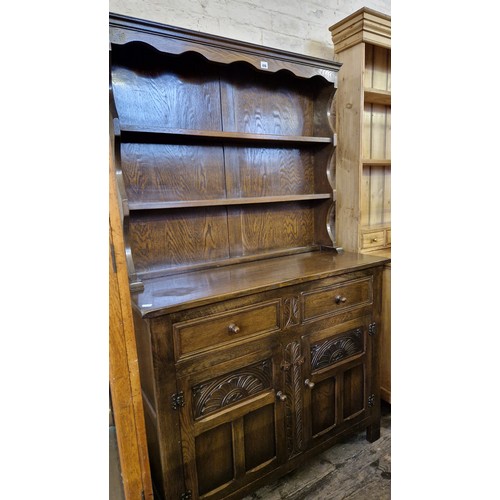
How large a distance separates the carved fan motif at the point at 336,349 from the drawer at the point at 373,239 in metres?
0.58

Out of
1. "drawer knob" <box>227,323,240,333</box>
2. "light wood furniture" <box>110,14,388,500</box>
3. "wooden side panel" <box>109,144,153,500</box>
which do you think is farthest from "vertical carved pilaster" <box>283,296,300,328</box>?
"wooden side panel" <box>109,144,153,500</box>

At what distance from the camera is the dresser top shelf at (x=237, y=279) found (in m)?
1.19

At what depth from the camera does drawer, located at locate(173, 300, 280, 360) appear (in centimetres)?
119

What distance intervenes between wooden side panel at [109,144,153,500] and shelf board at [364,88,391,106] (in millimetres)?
1631

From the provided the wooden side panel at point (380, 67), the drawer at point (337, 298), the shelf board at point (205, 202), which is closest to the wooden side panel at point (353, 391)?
the drawer at point (337, 298)

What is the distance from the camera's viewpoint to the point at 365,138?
7.06 feet

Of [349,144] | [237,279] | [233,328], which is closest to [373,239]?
[349,144]

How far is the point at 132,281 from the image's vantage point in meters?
1.33

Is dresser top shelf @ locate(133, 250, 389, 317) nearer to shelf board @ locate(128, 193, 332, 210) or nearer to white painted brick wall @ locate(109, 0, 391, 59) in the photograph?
shelf board @ locate(128, 193, 332, 210)

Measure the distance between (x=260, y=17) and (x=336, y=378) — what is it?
190 cm
